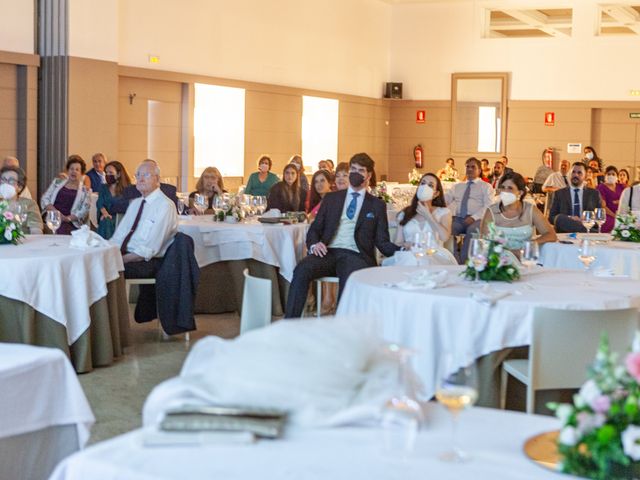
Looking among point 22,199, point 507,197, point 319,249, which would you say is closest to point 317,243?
point 319,249

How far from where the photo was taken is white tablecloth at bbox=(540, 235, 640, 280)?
815 cm

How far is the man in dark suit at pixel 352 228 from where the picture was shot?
838 cm

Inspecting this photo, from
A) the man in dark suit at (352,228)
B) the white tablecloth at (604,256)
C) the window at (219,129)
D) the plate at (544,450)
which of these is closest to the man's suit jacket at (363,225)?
the man in dark suit at (352,228)

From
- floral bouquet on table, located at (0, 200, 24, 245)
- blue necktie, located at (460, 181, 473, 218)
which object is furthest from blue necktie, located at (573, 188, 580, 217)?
floral bouquet on table, located at (0, 200, 24, 245)

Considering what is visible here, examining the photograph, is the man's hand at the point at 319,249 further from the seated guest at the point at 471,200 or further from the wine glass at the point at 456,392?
the wine glass at the point at 456,392

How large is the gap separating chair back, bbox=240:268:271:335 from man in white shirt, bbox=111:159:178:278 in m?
3.36

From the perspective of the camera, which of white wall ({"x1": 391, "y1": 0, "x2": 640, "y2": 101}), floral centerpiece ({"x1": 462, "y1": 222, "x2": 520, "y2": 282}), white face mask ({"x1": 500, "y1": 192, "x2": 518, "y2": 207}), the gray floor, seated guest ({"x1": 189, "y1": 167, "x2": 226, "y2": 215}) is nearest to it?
floral centerpiece ({"x1": 462, "y1": 222, "x2": 520, "y2": 282})

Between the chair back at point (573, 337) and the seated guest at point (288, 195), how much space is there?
7.20 m

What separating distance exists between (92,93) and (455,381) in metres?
12.9

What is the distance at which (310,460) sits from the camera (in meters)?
2.38

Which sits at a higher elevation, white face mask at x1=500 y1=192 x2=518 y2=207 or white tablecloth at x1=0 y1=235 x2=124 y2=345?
white face mask at x1=500 y1=192 x2=518 y2=207

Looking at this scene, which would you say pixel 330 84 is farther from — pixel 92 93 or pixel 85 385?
pixel 85 385

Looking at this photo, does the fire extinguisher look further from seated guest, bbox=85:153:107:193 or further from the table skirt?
the table skirt

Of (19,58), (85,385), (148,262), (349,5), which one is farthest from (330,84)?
(85,385)
